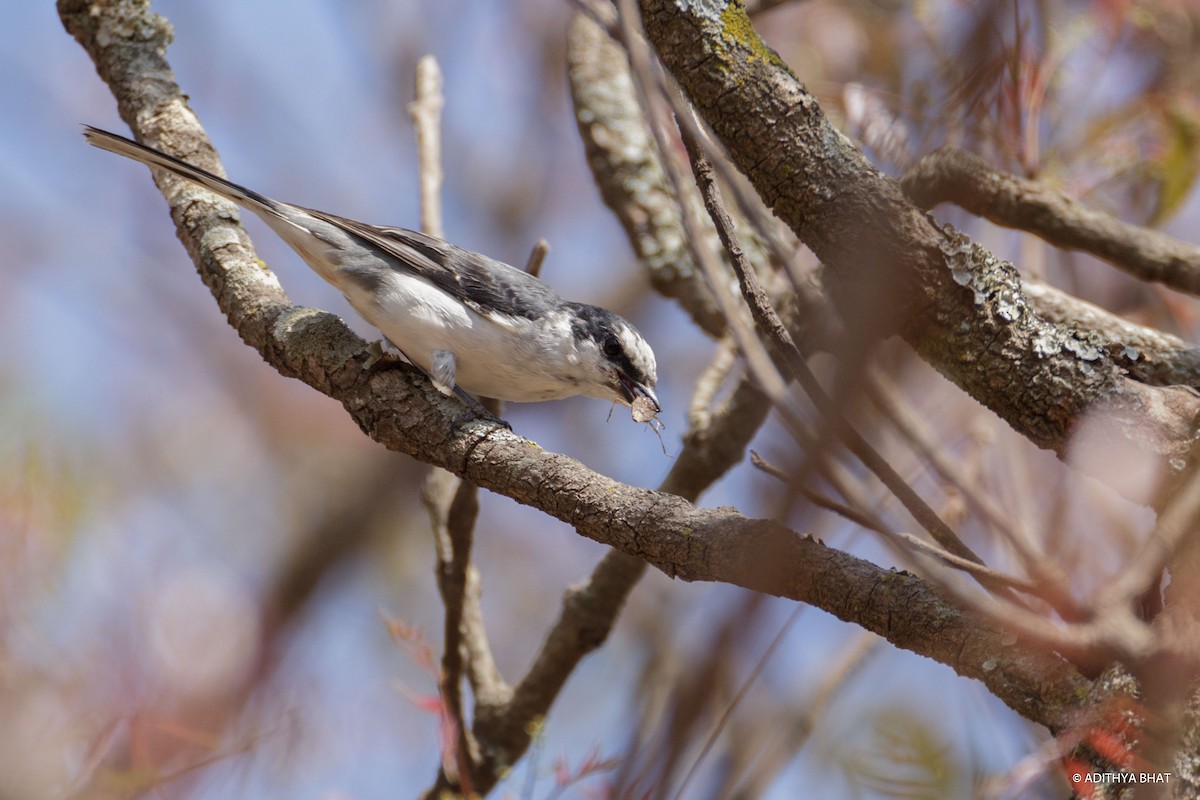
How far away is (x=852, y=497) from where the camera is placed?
94cm

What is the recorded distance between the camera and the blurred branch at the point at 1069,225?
3.38 meters

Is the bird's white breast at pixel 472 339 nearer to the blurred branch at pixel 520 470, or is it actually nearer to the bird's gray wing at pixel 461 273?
the bird's gray wing at pixel 461 273

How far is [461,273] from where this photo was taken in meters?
3.97

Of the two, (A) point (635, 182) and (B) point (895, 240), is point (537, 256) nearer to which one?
(A) point (635, 182)

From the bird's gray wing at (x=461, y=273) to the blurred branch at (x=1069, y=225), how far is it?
5.09ft

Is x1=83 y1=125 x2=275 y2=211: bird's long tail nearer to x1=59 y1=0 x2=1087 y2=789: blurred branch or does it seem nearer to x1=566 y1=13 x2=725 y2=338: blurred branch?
x1=59 y1=0 x2=1087 y2=789: blurred branch

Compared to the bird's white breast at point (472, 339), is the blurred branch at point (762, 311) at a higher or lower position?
higher

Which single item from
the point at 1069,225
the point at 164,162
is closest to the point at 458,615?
the point at 164,162

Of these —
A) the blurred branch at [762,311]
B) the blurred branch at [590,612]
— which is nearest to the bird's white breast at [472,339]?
the blurred branch at [590,612]

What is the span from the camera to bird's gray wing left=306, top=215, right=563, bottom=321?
392 cm

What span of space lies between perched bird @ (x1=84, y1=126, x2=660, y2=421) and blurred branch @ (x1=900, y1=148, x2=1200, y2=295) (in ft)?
4.19

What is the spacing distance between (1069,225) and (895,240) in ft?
4.77

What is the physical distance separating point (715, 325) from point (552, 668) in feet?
5.48

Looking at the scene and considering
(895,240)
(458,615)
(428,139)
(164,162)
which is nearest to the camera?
(895,240)
